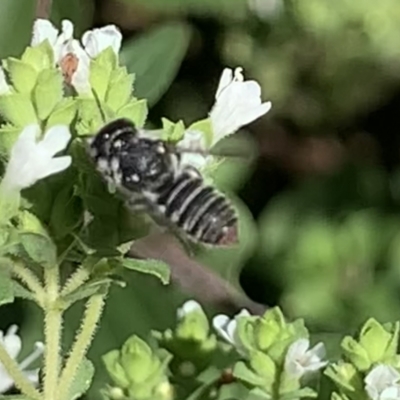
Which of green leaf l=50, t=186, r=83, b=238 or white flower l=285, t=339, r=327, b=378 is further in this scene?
white flower l=285, t=339, r=327, b=378

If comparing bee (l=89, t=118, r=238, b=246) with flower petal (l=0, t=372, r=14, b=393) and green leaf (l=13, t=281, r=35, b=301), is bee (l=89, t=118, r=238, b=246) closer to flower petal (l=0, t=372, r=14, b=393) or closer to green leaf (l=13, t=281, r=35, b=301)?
green leaf (l=13, t=281, r=35, b=301)

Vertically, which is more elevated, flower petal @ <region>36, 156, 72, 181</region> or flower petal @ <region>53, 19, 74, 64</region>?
flower petal @ <region>53, 19, 74, 64</region>

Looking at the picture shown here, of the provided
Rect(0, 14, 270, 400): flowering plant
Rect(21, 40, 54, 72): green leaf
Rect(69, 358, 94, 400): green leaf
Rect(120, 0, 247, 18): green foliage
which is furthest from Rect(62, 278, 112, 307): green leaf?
Rect(120, 0, 247, 18): green foliage

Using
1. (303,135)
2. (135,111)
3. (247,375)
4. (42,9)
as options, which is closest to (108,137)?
(135,111)

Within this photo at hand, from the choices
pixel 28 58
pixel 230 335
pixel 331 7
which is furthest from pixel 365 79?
pixel 28 58

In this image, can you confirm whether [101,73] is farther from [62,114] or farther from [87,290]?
[87,290]
